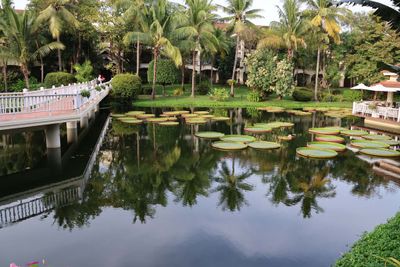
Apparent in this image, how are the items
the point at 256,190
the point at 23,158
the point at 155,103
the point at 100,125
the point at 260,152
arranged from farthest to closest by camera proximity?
the point at 155,103, the point at 100,125, the point at 260,152, the point at 23,158, the point at 256,190

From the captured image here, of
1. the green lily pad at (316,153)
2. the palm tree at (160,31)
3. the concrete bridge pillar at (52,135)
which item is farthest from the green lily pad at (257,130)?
the palm tree at (160,31)

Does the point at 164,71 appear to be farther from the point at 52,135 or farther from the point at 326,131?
the point at 52,135

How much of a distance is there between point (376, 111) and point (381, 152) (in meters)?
7.76

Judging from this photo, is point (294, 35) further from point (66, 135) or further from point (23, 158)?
point (23, 158)

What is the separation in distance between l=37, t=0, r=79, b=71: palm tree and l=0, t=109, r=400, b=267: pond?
638 inches

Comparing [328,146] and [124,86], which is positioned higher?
A: [124,86]

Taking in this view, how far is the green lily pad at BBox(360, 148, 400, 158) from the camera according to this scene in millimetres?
13578

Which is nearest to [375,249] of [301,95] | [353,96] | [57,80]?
[57,80]

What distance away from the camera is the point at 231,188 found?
33.4ft

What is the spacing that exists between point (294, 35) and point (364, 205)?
2393 cm

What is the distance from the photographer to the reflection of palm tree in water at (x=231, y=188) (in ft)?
30.0

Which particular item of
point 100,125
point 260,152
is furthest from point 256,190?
point 100,125

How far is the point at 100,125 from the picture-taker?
20391mm

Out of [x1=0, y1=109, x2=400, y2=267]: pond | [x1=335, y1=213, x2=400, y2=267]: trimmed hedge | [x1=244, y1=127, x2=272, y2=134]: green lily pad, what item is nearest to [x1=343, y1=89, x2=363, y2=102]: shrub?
[x1=244, y1=127, x2=272, y2=134]: green lily pad
